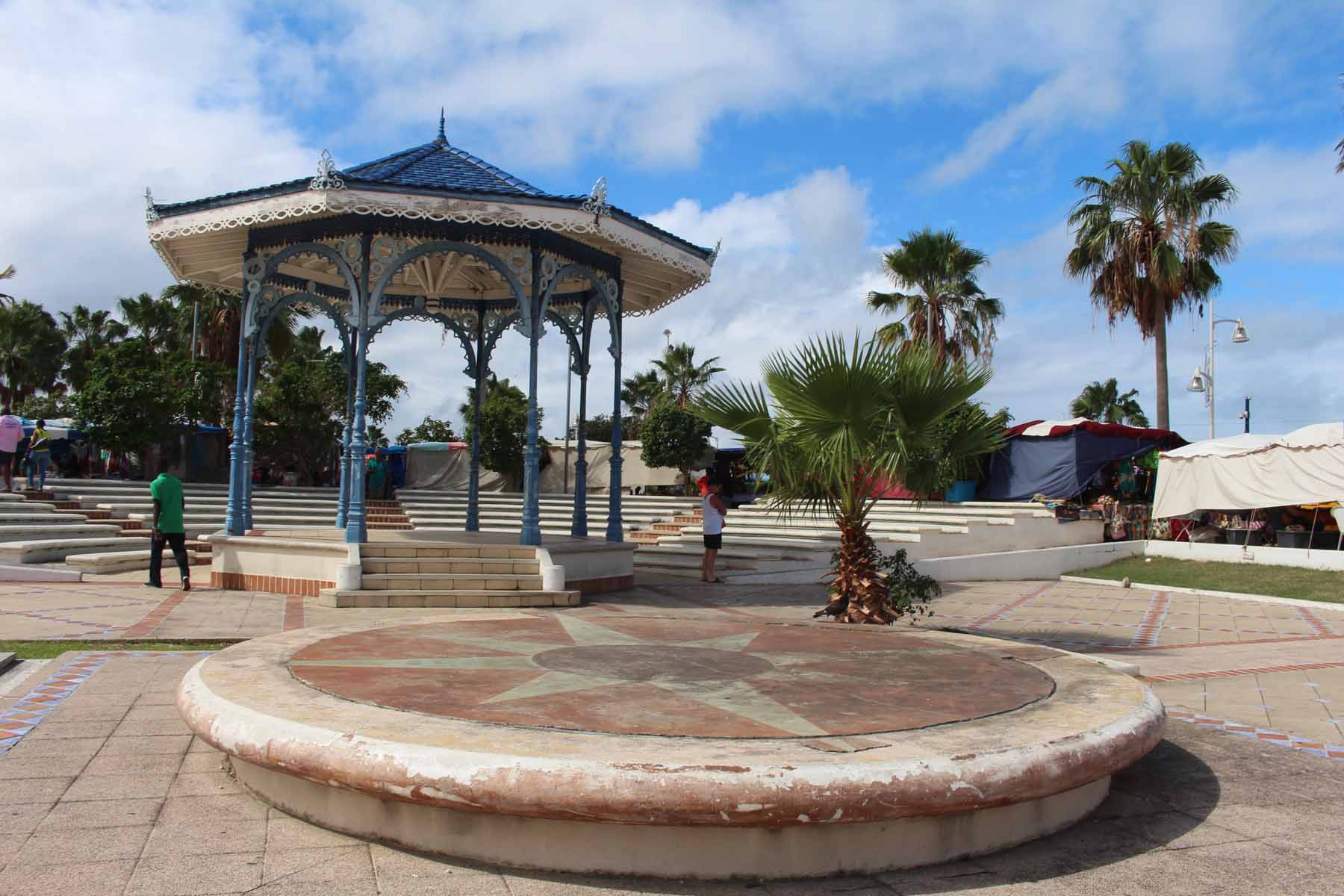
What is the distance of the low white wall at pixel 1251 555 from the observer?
51.6 feet

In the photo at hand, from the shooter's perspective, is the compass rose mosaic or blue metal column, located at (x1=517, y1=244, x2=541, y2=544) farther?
blue metal column, located at (x1=517, y1=244, x2=541, y2=544)

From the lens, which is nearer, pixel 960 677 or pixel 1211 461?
pixel 960 677

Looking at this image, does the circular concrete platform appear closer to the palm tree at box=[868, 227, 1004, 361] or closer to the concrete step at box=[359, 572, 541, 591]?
the concrete step at box=[359, 572, 541, 591]

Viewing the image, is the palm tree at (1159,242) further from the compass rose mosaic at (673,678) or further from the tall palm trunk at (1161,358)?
the compass rose mosaic at (673,678)

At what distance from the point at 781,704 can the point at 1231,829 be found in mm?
1775

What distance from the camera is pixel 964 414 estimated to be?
857 centimetres

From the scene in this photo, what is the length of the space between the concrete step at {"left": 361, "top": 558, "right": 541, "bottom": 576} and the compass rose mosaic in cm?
441

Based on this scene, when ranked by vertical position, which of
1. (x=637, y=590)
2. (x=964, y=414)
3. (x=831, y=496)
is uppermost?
(x=964, y=414)

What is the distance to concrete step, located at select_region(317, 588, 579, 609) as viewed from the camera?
1007 cm

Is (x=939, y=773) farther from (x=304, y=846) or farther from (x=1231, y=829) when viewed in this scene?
(x=304, y=846)

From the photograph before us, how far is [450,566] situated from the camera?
11188 mm

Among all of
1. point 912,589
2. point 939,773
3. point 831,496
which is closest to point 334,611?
point 831,496

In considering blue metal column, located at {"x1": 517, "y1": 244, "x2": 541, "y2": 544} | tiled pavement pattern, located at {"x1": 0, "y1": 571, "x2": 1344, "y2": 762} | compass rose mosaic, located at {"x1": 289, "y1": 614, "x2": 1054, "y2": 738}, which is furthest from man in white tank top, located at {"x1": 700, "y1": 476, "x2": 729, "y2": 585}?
compass rose mosaic, located at {"x1": 289, "y1": 614, "x2": 1054, "y2": 738}

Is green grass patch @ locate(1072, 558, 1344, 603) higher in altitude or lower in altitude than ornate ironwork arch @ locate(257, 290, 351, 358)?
lower
